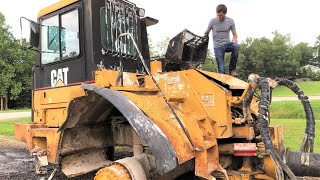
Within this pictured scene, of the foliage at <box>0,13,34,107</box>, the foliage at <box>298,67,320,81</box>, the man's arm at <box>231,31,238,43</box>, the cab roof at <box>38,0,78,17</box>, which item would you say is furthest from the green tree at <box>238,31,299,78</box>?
the cab roof at <box>38,0,78,17</box>

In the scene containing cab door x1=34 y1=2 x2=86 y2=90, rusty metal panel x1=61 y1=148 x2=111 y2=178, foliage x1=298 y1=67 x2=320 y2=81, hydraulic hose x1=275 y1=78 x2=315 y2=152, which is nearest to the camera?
hydraulic hose x1=275 y1=78 x2=315 y2=152

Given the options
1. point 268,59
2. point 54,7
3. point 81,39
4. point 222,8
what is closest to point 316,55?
point 268,59

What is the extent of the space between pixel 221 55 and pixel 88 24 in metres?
2.33

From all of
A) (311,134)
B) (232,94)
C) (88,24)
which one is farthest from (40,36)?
(311,134)

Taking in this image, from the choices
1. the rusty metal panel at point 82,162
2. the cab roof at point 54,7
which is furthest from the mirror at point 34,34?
the rusty metal panel at point 82,162

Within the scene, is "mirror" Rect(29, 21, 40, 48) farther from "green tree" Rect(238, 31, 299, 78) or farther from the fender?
"green tree" Rect(238, 31, 299, 78)

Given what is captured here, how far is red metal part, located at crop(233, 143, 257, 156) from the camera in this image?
4160 millimetres

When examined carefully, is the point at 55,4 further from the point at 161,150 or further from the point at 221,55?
the point at 161,150

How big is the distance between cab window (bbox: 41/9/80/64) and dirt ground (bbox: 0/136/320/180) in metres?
2.32

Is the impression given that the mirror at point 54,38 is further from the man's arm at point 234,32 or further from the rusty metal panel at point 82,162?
the man's arm at point 234,32

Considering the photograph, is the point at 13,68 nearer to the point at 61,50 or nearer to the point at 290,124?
the point at 290,124

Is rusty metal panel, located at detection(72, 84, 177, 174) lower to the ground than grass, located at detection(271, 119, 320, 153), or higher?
higher

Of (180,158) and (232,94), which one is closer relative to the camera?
(180,158)

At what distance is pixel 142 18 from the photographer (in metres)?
6.82
